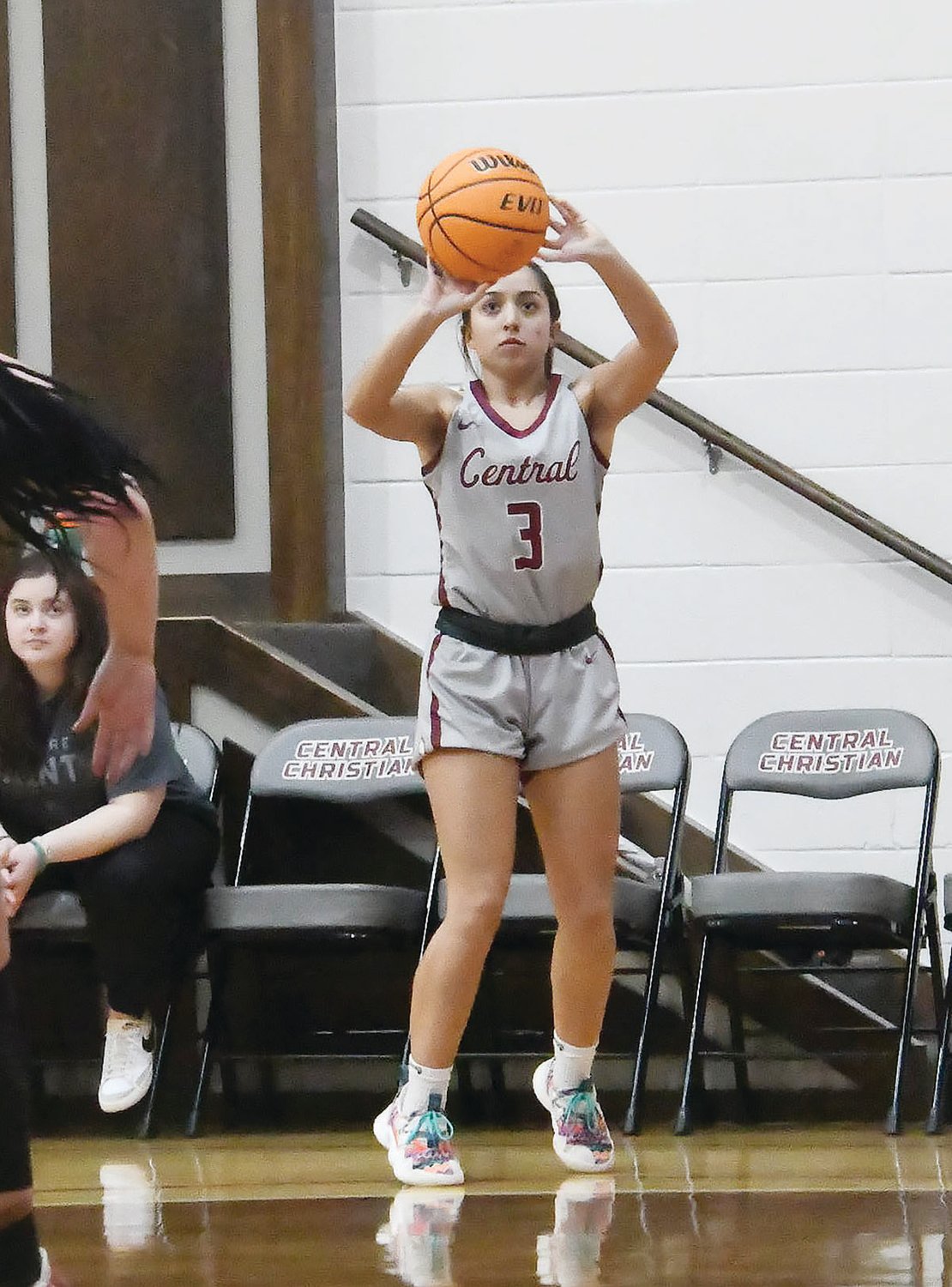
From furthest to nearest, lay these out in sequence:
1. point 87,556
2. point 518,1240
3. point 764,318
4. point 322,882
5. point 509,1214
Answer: point 764,318 → point 322,882 → point 509,1214 → point 518,1240 → point 87,556

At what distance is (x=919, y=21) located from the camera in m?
4.83

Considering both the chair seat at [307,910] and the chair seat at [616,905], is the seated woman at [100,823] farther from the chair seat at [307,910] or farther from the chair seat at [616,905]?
the chair seat at [616,905]

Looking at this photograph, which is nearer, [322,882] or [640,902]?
[640,902]

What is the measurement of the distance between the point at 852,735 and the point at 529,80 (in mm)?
1923

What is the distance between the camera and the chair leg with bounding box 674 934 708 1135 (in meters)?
3.78

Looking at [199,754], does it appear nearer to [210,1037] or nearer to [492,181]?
[210,1037]

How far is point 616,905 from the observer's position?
3.82 metres

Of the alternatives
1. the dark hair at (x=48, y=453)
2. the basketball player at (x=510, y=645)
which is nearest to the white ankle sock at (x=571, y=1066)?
the basketball player at (x=510, y=645)

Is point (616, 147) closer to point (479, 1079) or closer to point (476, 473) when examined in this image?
point (476, 473)

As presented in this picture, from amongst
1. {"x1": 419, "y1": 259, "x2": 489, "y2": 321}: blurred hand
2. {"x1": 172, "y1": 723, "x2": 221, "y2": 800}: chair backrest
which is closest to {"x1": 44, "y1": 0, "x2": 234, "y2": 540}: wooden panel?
{"x1": 172, "y1": 723, "x2": 221, "y2": 800}: chair backrest

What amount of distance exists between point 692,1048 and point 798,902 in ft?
1.21

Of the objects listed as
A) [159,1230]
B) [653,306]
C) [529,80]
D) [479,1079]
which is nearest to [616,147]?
[529,80]

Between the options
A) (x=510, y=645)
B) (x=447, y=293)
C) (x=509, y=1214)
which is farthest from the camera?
(x=510, y=645)

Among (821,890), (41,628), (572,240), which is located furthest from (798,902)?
(41,628)
